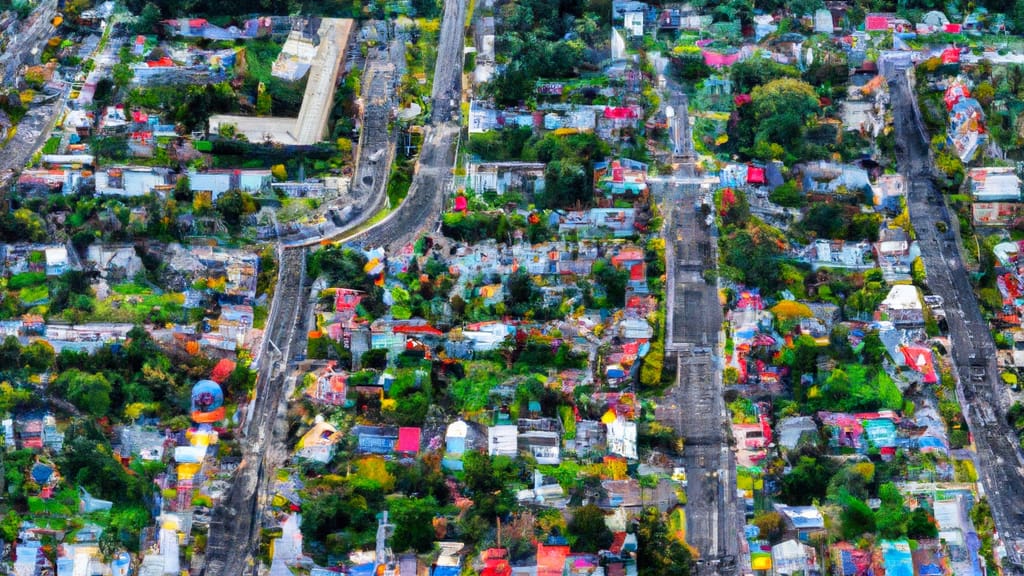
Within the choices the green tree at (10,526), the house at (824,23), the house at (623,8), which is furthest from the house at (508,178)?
the green tree at (10,526)

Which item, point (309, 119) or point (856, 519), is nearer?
point (856, 519)

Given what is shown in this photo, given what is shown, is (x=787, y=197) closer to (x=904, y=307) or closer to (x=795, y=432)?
(x=904, y=307)

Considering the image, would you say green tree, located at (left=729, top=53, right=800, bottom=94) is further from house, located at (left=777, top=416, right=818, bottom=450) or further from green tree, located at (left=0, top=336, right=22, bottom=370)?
green tree, located at (left=0, top=336, right=22, bottom=370)

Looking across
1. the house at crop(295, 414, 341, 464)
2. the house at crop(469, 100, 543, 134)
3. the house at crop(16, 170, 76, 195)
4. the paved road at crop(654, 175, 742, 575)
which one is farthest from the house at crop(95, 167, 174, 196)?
the paved road at crop(654, 175, 742, 575)

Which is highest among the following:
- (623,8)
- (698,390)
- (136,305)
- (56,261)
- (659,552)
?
(623,8)

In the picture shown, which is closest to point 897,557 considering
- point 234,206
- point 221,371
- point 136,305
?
point 221,371

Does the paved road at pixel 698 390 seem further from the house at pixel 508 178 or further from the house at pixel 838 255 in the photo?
the house at pixel 508 178

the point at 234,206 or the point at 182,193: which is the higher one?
the point at 182,193
